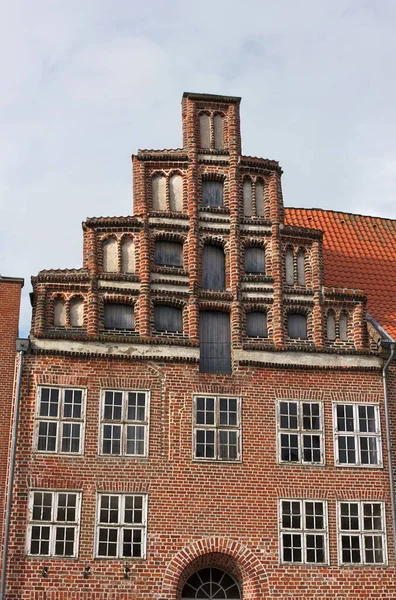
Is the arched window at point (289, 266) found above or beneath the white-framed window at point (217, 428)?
above

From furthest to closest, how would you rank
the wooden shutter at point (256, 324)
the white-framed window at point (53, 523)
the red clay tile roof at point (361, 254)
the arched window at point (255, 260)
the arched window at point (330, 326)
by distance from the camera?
the red clay tile roof at point (361, 254)
the arched window at point (255, 260)
the arched window at point (330, 326)
the wooden shutter at point (256, 324)
the white-framed window at point (53, 523)

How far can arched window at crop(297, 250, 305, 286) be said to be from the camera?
854 inches

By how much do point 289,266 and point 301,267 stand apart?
0.30m

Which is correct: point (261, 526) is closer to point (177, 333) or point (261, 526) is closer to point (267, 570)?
point (267, 570)

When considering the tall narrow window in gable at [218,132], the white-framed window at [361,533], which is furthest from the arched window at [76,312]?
the white-framed window at [361,533]

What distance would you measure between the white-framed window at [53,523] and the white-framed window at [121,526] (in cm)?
48

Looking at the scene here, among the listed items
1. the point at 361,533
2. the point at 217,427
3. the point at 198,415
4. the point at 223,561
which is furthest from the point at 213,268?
the point at 361,533

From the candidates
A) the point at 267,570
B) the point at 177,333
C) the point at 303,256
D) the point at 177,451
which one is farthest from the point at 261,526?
the point at 303,256

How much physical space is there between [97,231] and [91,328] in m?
2.37

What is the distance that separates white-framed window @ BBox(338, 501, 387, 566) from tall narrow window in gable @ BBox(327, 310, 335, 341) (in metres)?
3.78

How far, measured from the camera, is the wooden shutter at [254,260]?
21.6m

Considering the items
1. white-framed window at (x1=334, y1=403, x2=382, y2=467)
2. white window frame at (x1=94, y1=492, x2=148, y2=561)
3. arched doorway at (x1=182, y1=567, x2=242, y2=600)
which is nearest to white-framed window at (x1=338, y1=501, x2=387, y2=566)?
white-framed window at (x1=334, y1=403, x2=382, y2=467)

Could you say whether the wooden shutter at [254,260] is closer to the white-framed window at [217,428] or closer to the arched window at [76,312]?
the white-framed window at [217,428]

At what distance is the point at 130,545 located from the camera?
738 inches
